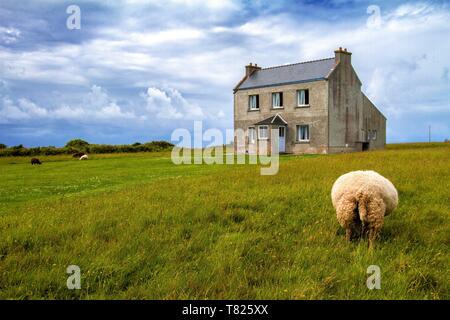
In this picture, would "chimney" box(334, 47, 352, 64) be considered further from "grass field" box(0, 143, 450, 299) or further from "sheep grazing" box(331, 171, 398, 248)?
"sheep grazing" box(331, 171, 398, 248)

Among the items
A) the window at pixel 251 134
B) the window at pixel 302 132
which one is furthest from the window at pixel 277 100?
the window at pixel 251 134

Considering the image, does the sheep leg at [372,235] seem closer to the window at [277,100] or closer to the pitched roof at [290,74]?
the pitched roof at [290,74]

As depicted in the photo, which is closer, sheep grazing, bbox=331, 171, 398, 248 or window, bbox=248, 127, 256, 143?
sheep grazing, bbox=331, 171, 398, 248

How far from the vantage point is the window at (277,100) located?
147 ft

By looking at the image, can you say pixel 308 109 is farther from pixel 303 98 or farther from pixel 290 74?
pixel 290 74

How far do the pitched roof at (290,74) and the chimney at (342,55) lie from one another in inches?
27.3

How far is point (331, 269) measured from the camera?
A: 22.6 feet

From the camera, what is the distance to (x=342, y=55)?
4212 cm

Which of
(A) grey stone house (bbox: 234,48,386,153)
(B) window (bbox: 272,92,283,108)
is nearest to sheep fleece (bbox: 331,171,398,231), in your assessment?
(A) grey stone house (bbox: 234,48,386,153)

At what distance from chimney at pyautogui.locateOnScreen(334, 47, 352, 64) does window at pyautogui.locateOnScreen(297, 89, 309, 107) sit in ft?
15.3

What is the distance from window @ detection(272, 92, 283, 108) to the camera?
44.8m
